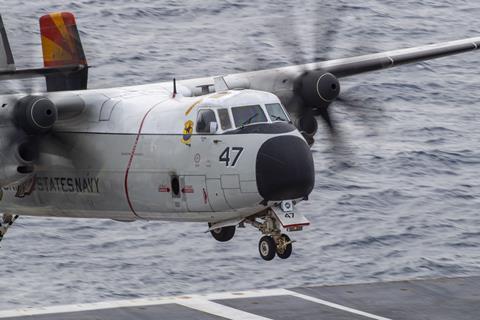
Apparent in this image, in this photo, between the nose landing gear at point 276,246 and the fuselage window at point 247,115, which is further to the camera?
the fuselage window at point 247,115

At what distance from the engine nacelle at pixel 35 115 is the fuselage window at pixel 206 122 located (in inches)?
199

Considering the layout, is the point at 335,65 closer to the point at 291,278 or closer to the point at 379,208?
the point at 291,278

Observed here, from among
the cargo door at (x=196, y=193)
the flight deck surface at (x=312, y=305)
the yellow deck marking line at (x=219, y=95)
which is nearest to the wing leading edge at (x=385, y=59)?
the yellow deck marking line at (x=219, y=95)

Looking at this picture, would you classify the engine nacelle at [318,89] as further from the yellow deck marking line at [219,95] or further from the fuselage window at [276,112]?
the yellow deck marking line at [219,95]

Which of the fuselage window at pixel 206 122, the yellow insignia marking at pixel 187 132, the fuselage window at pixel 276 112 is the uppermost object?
the fuselage window at pixel 276 112

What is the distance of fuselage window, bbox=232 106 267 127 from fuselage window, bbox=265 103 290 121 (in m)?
0.24

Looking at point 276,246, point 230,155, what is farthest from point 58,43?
point 276,246

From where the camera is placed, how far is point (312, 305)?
44.6m

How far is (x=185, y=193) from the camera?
104 feet

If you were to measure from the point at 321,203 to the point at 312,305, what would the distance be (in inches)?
700

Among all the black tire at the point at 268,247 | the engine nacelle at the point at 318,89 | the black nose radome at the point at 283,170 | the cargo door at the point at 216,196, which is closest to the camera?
the black nose radome at the point at 283,170

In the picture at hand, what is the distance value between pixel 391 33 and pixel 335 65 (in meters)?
52.1

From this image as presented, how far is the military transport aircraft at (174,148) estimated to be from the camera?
3009 cm

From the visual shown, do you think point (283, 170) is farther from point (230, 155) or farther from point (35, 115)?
point (35, 115)
